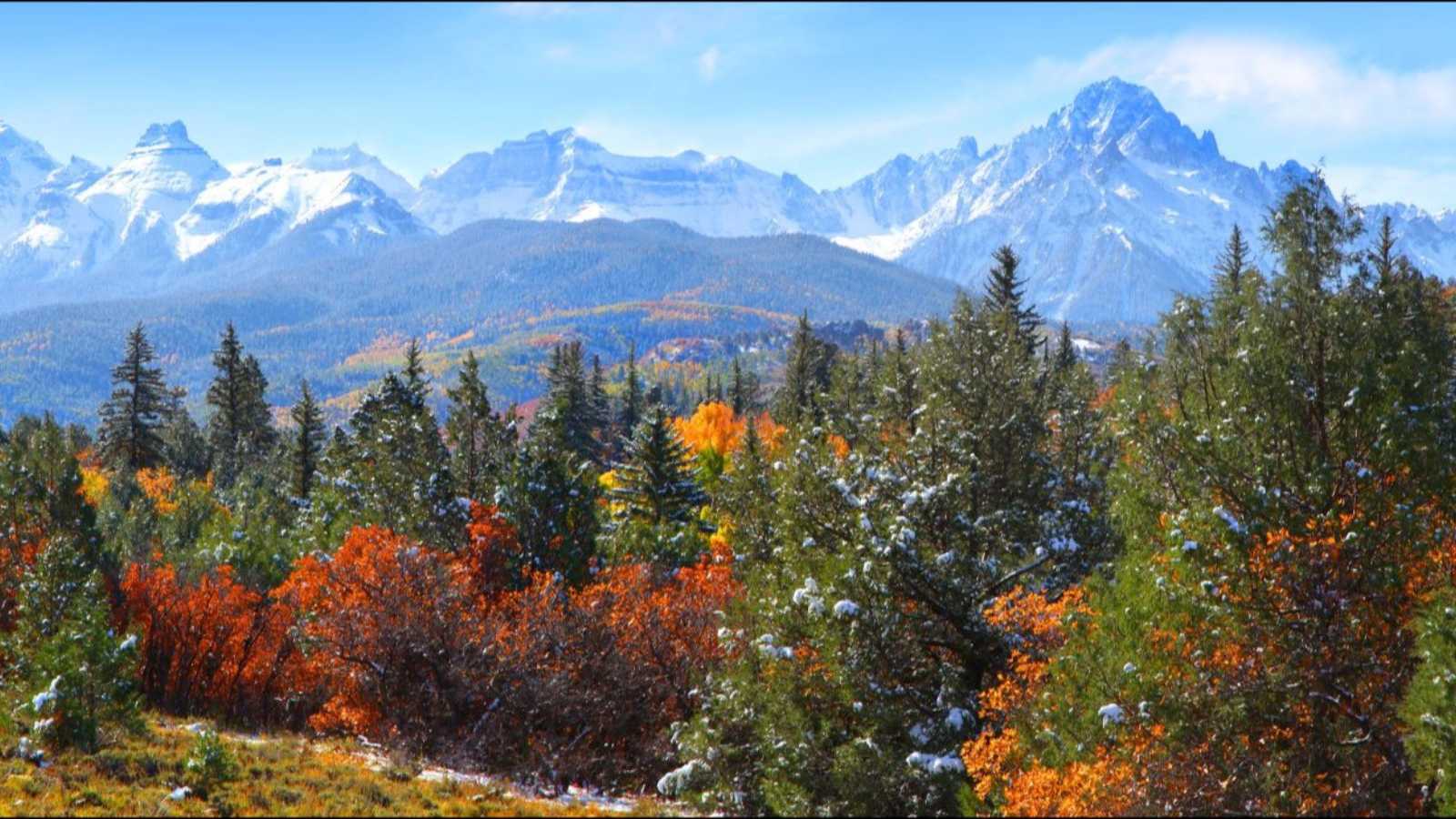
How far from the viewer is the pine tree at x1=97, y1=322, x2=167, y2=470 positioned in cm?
5719

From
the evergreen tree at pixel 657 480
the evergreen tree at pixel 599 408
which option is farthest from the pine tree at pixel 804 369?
the evergreen tree at pixel 657 480

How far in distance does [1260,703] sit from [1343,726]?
4.78 feet

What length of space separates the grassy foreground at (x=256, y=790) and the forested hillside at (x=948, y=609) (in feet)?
0.92

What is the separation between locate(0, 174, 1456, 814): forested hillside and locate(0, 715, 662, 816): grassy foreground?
280 millimetres

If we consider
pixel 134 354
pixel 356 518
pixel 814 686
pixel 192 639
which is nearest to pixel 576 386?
pixel 134 354

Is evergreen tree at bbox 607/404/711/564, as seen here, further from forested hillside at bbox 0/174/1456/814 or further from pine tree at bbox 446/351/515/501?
forested hillside at bbox 0/174/1456/814

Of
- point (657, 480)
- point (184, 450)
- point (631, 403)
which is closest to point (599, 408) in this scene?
point (631, 403)

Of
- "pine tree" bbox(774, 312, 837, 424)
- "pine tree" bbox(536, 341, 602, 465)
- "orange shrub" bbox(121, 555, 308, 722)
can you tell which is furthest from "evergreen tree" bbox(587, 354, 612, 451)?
"orange shrub" bbox(121, 555, 308, 722)

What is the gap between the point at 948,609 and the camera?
20.9m

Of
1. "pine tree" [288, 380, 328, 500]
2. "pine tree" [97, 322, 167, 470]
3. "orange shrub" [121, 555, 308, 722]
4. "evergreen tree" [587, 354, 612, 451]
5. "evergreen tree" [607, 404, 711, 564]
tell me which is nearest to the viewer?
"orange shrub" [121, 555, 308, 722]

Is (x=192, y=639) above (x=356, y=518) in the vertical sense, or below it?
below

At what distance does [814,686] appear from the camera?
19.6 metres

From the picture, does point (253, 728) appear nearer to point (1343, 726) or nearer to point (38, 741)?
point (38, 741)

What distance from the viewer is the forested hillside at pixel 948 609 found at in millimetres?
17047
